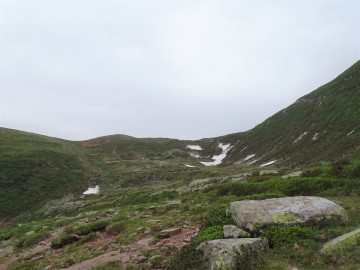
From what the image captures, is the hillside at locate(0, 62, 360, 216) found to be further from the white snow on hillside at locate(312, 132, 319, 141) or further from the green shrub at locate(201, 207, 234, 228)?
the green shrub at locate(201, 207, 234, 228)

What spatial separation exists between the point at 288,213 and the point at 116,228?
11.3 metres

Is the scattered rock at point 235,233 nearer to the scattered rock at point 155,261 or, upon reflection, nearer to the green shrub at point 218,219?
the green shrub at point 218,219

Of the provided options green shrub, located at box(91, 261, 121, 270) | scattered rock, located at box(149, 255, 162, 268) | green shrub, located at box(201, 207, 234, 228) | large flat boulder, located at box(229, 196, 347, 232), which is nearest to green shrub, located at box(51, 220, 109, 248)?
green shrub, located at box(91, 261, 121, 270)

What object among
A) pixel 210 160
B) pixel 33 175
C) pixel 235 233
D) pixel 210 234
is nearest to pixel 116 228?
pixel 210 234

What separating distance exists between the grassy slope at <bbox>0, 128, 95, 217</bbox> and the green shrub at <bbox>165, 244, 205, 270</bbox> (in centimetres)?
4881

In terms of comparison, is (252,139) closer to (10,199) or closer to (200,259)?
(10,199)

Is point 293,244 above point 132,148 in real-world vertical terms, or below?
below

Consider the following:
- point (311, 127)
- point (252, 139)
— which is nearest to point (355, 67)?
point (311, 127)

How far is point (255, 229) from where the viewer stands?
13.6m

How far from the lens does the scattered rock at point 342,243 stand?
454 inches

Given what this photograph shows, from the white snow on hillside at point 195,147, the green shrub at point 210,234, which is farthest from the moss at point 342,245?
the white snow on hillside at point 195,147

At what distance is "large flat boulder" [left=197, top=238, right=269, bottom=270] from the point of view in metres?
11.6

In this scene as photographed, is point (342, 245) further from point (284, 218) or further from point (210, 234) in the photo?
point (210, 234)

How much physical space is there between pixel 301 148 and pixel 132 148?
8487 centimetres
